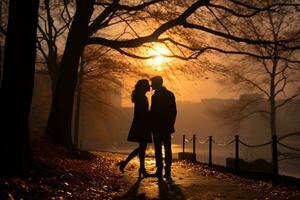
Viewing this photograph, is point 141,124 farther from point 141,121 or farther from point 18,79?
point 18,79

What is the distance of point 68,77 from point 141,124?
674 centimetres

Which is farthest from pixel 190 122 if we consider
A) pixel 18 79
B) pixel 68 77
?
pixel 18 79

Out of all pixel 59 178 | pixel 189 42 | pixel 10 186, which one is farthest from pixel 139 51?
pixel 10 186

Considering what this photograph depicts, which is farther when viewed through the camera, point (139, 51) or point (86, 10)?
point (139, 51)

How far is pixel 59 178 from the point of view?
7.59m

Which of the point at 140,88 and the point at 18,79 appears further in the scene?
the point at 140,88

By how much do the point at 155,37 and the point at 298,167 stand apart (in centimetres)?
4748

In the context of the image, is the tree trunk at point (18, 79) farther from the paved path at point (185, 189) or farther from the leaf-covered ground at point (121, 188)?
the paved path at point (185, 189)

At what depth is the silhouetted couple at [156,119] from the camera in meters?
9.16

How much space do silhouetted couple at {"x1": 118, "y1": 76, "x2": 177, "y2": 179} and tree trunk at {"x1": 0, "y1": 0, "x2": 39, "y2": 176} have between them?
2.61 meters

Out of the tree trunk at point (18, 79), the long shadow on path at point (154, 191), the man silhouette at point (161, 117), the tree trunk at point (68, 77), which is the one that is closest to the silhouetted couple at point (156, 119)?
the man silhouette at point (161, 117)

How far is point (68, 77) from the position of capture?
15.4 meters

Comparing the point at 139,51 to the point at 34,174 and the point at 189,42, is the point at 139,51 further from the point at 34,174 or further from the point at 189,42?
the point at 34,174

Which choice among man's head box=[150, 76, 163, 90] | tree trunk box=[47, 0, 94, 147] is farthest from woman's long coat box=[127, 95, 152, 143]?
tree trunk box=[47, 0, 94, 147]
